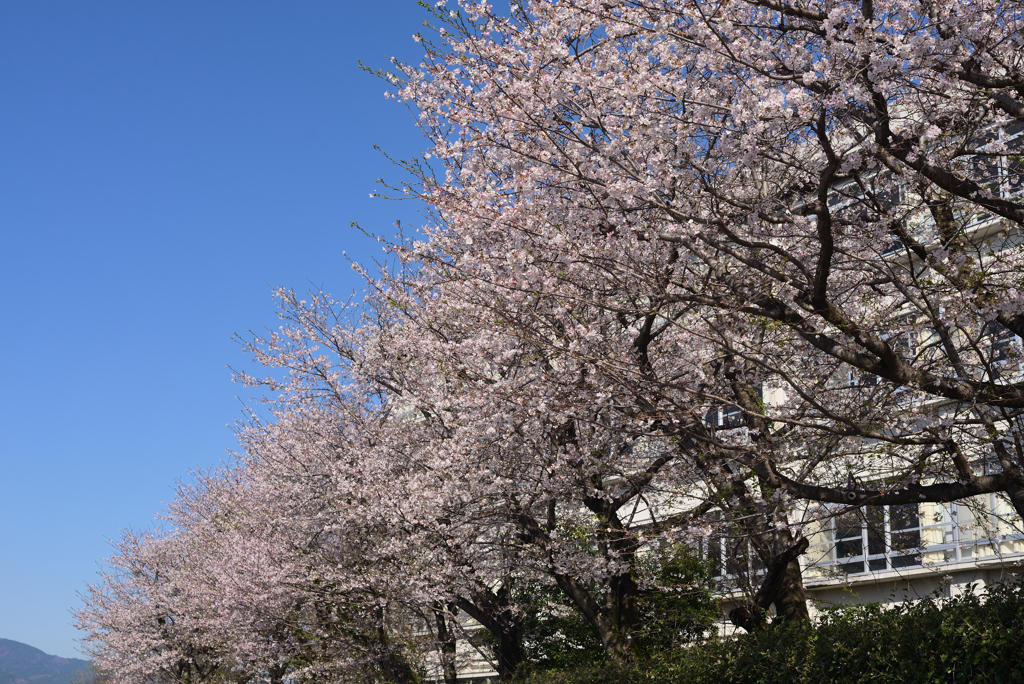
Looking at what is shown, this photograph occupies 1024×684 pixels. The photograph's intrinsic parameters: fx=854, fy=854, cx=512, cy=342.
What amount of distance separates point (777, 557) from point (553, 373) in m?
3.27

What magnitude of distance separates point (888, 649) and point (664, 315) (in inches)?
189

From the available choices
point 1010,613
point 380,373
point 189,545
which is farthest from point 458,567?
point 189,545

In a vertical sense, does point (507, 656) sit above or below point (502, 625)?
below

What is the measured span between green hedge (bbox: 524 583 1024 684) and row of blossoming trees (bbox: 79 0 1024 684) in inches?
39.1

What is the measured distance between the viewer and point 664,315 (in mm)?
10164

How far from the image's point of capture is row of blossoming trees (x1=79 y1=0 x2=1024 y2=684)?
6641 mm

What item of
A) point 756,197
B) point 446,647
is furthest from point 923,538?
point 756,197

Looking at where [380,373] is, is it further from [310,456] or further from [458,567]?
[458,567]

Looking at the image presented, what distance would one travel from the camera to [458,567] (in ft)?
42.3

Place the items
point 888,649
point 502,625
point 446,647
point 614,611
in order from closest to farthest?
point 888,649 → point 614,611 → point 502,625 → point 446,647

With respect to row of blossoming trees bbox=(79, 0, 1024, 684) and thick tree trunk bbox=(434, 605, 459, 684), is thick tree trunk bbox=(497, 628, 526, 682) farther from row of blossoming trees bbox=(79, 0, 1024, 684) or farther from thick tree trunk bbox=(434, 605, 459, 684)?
thick tree trunk bbox=(434, 605, 459, 684)

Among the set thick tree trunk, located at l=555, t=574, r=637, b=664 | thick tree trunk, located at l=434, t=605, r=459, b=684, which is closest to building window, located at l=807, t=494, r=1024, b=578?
thick tree trunk, located at l=555, t=574, r=637, b=664

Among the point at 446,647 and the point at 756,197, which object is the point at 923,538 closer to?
the point at 446,647

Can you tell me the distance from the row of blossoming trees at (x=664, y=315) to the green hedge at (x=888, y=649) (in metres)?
0.99
